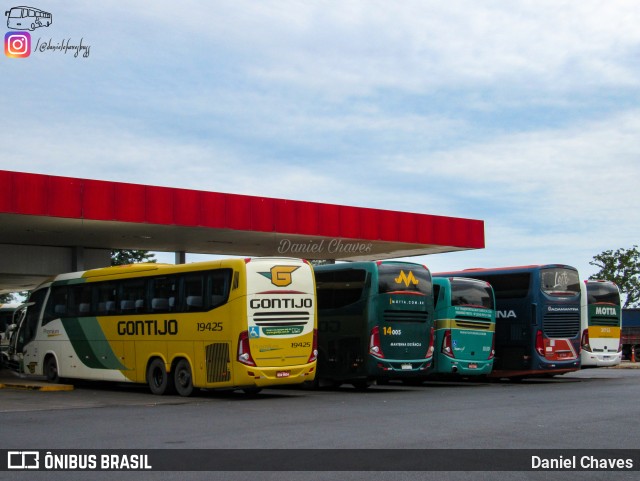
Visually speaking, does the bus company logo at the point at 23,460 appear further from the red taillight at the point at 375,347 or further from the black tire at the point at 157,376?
the red taillight at the point at 375,347

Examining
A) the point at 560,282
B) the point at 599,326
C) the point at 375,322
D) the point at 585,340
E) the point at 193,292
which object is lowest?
the point at 585,340

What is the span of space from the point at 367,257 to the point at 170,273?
23.4 m

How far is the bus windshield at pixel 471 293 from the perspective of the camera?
2495cm

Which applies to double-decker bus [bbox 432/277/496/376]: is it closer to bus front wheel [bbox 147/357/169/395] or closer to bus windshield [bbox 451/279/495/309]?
bus windshield [bbox 451/279/495/309]

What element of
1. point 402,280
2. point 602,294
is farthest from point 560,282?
point 402,280

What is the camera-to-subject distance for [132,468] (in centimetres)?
951

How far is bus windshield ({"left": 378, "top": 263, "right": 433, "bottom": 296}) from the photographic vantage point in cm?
2228

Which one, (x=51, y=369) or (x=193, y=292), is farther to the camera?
(x=51, y=369)

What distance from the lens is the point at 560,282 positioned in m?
26.7

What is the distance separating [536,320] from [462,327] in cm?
255

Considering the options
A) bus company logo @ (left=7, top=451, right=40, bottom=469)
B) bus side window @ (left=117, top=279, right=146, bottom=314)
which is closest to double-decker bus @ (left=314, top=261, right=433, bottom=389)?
bus side window @ (left=117, top=279, right=146, bottom=314)

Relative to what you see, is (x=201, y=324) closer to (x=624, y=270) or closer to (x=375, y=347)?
(x=375, y=347)

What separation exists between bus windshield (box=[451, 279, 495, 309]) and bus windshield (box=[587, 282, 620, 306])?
5.09 m

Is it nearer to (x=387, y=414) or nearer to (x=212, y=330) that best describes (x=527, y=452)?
(x=387, y=414)
